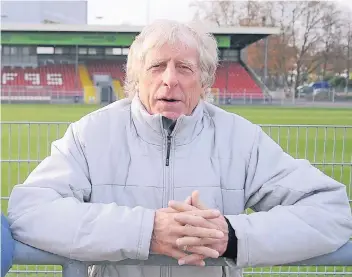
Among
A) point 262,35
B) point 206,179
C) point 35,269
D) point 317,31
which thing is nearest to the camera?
point 206,179

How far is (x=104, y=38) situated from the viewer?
37.5 metres

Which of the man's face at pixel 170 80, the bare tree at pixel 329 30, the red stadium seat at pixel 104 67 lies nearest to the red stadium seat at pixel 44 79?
the red stadium seat at pixel 104 67

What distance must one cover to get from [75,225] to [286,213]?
54 centimetres

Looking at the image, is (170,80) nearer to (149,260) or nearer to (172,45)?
(172,45)

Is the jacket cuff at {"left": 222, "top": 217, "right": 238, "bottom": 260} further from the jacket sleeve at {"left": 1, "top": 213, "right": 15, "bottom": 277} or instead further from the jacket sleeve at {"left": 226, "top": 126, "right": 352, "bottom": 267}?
the jacket sleeve at {"left": 1, "top": 213, "right": 15, "bottom": 277}

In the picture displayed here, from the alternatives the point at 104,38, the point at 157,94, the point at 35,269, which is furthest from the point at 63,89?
the point at 157,94

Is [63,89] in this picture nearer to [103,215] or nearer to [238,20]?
[238,20]

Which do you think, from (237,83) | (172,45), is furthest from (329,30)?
(172,45)

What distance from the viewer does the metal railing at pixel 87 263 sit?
132cm

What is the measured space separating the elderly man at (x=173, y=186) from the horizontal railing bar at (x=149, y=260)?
0.02 meters

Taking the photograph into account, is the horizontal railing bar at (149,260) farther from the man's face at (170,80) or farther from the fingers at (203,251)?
the man's face at (170,80)

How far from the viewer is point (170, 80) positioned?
5.40 feet

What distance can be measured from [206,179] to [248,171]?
0.43 ft

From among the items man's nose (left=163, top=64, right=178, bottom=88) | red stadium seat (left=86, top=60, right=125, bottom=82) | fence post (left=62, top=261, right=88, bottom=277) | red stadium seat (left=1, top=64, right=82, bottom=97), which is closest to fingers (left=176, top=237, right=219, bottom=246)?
Result: fence post (left=62, top=261, right=88, bottom=277)
